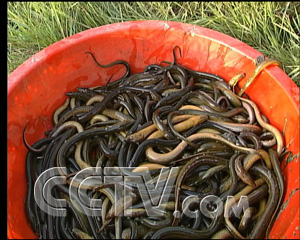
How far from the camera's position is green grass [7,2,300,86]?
8.60ft

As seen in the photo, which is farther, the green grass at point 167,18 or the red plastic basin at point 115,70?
the green grass at point 167,18

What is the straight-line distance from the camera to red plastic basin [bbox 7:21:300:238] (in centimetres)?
196

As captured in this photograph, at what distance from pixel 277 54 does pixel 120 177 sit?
145 cm

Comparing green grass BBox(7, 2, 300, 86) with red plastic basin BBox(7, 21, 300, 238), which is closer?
red plastic basin BBox(7, 21, 300, 238)

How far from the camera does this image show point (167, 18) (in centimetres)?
291

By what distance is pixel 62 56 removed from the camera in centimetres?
227

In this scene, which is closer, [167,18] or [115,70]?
[115,70]

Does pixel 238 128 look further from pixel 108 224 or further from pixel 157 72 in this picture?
pixel 108 224

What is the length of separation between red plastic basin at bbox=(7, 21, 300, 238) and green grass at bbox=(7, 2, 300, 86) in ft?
1.42

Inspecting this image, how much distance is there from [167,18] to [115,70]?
0.75 meters

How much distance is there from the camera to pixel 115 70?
2.49 meters

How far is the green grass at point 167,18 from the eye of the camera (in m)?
2.62

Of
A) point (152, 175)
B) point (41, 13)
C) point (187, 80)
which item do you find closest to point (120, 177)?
point (152, 175)

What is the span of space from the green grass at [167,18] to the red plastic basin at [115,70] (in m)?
0.43
